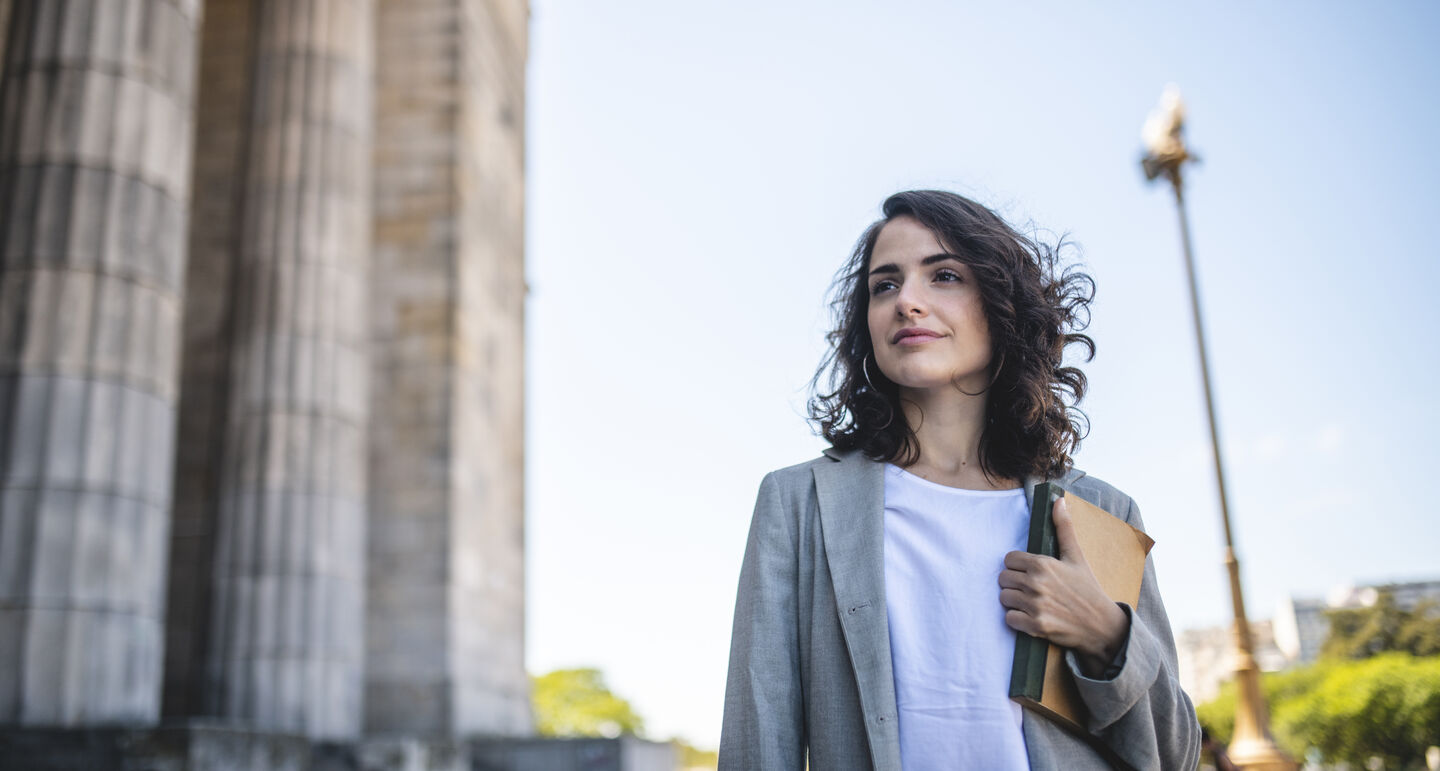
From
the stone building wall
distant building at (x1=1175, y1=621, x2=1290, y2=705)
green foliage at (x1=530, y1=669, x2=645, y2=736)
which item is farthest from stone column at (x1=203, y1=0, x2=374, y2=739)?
green foliage at (x1=530, y1=669, x2=645, y2=736)

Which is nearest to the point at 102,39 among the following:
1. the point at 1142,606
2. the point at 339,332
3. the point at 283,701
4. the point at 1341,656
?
the point at 339,332

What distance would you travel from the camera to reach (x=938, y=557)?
2.57 m

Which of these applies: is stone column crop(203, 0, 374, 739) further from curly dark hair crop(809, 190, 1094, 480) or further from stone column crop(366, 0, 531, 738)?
curly dark hair crop(809, 190, 1094, 480)

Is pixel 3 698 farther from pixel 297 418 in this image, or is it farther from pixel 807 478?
pixel 807 478

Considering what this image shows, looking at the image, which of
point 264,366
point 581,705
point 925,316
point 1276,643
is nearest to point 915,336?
point 925,316

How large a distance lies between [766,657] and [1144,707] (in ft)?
2.67

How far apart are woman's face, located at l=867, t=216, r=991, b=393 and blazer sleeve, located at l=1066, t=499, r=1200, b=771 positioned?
0.72m

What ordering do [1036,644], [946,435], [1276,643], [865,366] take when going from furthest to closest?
[1276,643] → [865,366] → [946,435] → [1036,644]

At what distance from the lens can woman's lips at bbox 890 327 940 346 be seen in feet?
9.03

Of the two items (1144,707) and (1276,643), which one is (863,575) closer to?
(1144,707)

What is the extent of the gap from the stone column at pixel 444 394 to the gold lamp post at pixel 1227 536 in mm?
10103

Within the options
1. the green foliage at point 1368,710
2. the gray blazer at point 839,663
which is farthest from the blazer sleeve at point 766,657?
the green foliage at point 1368,710

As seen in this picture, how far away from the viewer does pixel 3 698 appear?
332 inches

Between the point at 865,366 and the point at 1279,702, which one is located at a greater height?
the point at 865,366
